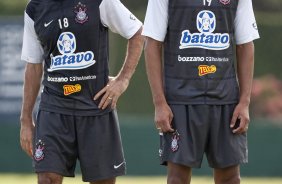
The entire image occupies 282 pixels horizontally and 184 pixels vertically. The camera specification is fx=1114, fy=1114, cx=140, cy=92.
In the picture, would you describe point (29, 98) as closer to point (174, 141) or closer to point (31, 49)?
point (31, 49)

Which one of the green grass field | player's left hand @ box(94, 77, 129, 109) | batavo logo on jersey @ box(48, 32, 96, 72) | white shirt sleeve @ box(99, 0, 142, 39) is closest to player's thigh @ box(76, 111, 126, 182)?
player's left hand @ box(94, 77, 129, 109)

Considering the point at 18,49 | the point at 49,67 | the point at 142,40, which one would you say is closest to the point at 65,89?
the point at 49,67

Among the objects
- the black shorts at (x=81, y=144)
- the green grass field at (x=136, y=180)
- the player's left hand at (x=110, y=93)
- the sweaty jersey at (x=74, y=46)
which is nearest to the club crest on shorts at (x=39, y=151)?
the black shorts at (x=81, y=144)

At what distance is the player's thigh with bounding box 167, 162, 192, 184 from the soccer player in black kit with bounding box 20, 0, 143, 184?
55cm

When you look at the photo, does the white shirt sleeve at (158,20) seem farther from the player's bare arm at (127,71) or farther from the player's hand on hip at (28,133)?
the player's hand on hip at (28,133)

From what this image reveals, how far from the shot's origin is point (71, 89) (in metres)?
8.34

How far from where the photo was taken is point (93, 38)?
8352mm

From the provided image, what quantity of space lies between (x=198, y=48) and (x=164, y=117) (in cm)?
56

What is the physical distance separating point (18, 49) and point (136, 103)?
2.19m

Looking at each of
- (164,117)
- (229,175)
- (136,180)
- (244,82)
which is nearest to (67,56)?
(164,117)

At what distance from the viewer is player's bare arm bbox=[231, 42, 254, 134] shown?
809cm

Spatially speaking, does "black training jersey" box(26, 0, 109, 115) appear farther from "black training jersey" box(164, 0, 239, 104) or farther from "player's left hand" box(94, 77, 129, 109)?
"black training jersey" box(164, 0, 239, 104)

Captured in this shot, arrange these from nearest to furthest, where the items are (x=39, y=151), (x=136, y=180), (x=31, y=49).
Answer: (x=39, y=151), (x=31, y=49), (x=136, y=180)

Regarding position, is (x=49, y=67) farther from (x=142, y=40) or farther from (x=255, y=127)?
(x=255, y=127)
